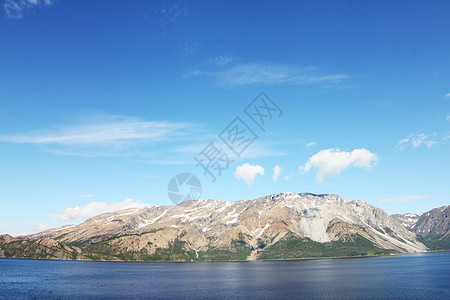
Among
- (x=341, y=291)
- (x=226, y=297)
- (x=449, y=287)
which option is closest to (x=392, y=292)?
(x=341, y=291)

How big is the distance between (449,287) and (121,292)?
156074 millimetres

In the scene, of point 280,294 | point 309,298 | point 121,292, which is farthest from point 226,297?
point 121,292

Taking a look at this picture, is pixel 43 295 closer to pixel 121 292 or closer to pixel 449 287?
pixel 121 292

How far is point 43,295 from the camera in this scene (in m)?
134

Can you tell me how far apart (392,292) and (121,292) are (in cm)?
12506

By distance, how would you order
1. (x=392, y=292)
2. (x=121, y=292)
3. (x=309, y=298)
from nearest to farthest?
(x=309, y=298) < (x=392, y=292) < (x=121, y=292)

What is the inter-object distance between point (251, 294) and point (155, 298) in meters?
43.4

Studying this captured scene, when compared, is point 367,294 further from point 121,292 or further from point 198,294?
point 121,292

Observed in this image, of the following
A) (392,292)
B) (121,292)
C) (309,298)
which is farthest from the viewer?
(121,292)

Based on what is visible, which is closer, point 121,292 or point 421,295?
point 421,295

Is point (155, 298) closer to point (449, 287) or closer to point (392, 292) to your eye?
point (392, 292)

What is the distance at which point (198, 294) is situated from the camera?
147250 millimetres

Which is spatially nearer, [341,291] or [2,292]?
[2,292]

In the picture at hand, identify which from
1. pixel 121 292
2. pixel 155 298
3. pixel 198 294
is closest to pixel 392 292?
pixel 198 294
